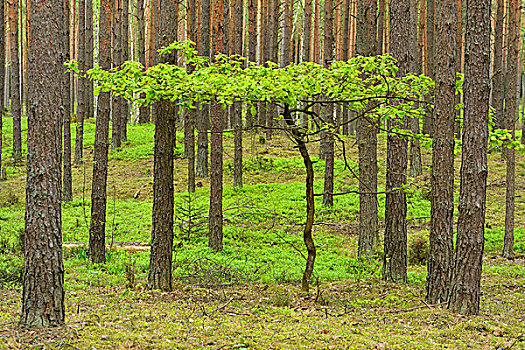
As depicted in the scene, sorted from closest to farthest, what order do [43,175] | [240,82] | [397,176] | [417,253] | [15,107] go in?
[43,175] < [240,82] < [397,176] < [417,253] < [15,107]

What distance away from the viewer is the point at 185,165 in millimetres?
21406

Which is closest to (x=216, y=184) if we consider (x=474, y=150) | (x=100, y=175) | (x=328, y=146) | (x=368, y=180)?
(x=100, y=175)

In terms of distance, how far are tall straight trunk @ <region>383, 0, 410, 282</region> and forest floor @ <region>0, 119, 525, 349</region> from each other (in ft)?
1.20

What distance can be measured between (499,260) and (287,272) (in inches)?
219

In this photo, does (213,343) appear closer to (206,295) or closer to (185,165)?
(206,295)

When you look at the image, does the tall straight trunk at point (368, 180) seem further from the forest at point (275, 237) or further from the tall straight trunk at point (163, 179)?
the tall straight trunk at point (163, 179)

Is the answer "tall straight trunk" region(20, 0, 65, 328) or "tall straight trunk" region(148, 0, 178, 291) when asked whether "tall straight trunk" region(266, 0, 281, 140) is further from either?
"tall straight trunk" region(20, 0, 65, 328)

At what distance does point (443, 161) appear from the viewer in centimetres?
792

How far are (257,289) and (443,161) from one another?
404 centimetres

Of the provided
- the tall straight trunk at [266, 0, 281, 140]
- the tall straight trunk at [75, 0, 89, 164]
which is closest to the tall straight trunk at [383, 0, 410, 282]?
the tall straight trunk at [266, 0, 281, 140]

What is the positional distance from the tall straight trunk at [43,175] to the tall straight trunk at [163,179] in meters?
2.79

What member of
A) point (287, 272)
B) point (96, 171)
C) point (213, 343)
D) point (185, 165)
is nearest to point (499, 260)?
point (287, 272)

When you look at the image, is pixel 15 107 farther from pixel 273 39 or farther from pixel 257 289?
pixel 257 289

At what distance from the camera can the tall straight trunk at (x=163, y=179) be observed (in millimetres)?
8125
